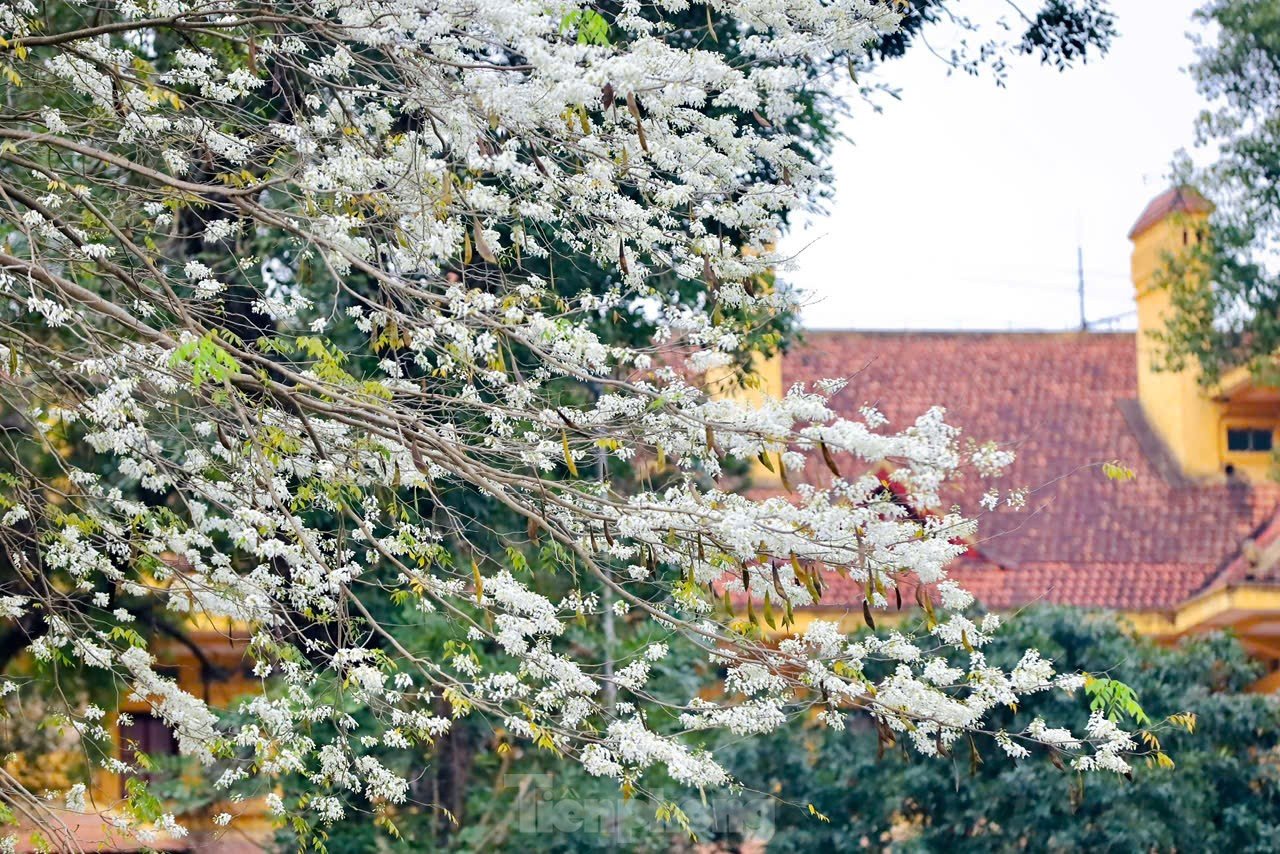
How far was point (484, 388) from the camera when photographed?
601 centimetres

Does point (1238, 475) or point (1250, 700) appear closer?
point (1250, 700)

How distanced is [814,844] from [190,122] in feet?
25.2

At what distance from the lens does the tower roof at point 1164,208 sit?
17.8 metres

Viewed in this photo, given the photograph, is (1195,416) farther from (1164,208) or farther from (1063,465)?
(1164,208)

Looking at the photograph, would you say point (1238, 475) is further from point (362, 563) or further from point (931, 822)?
point (362, 563)

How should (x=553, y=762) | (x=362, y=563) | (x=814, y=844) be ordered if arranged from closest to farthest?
1. (x=362, y=563)
2. (x=553, y=762)
3. (x=814, y=844)

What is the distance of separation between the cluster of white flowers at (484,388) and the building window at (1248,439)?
13.8 metres

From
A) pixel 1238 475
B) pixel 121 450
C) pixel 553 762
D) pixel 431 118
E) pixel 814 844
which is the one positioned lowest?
pixel 814 844

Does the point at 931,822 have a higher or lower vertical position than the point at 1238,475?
lower

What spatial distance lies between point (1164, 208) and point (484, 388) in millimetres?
14216

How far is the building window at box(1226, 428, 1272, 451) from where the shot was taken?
18984 mm

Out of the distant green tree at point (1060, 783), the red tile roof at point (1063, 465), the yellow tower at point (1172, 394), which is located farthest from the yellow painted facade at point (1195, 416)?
the distant green tree at point (1060, 783)

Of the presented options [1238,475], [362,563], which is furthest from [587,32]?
[1238,475]

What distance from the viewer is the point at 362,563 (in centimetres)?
910
